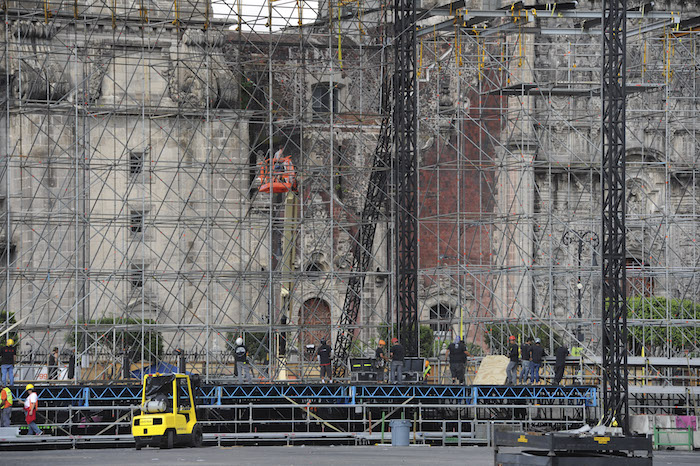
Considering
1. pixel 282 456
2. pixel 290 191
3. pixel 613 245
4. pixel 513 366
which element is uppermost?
pixel 290 191

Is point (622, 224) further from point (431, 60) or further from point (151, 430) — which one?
point (431, 60)

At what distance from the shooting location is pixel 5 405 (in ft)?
97.2

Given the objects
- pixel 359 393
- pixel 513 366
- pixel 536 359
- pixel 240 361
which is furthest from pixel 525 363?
pixel 240 361

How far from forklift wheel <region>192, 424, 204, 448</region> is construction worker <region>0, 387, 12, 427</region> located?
167 inches

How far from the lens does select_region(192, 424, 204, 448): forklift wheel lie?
2919 cm

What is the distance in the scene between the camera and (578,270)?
40406mm

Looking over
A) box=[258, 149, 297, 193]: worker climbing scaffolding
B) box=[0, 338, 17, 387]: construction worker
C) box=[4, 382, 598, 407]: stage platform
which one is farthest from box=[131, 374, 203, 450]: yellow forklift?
box=[258, 149, 297, 193]: worker climbing scaffolding

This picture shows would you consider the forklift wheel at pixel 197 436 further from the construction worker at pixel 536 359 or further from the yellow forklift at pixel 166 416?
the construction worker at pixel 536 359

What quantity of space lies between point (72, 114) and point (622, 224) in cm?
1876

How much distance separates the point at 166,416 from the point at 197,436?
1260 millimetres

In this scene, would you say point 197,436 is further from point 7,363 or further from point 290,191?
point 290,191

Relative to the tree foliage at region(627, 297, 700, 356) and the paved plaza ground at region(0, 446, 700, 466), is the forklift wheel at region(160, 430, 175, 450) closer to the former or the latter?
the paved plaza ground at region(0, 446, 700, 466)

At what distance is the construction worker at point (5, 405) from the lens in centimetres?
2956

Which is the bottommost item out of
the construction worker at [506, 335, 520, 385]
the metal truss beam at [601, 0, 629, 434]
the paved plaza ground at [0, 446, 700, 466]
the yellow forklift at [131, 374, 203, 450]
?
the paved plaza ground at [0, 446, 700, 466]
